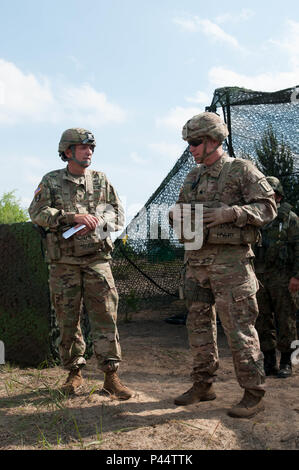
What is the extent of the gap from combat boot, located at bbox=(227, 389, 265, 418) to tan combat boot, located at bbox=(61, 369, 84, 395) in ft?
3.90

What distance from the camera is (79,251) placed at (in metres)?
3.46

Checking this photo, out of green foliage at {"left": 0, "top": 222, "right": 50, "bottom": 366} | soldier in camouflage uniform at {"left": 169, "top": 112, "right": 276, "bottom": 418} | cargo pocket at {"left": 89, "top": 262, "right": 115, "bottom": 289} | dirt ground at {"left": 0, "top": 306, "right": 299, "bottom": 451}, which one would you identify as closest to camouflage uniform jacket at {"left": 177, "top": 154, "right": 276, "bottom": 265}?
soldier in camouflage uniform at {"left": 169, "top": 112, "right": 276, "bottom": 418}

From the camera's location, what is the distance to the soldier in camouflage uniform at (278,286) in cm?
441

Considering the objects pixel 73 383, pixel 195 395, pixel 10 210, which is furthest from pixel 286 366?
pixel 10 210

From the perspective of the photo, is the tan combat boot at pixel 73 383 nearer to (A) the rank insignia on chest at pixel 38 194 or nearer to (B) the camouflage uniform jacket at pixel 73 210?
(B) the camouflage uniform jacket at pixel 73 210

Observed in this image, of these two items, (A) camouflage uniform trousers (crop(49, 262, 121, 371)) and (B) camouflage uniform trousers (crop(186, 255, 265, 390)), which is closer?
(B) camouflage uniform trousers (crop(186, 255, 265, 390))

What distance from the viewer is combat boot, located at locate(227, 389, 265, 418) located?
3.08 meters

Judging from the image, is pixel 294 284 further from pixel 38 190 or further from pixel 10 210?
pixel 10 210

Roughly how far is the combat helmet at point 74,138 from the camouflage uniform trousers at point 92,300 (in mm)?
869

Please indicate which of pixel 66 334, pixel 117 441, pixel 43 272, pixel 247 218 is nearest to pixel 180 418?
pixel 117 441

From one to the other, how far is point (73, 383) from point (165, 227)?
336 centimetres

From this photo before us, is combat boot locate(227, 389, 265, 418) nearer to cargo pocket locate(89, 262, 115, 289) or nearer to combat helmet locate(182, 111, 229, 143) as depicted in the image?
cargo pocket locate(89, 262, 115, 289)

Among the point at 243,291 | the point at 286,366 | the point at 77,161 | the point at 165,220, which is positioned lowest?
Answer: the point at 286,366

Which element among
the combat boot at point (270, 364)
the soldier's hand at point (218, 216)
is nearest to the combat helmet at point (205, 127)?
the soldier's hand at point (218, 216)
